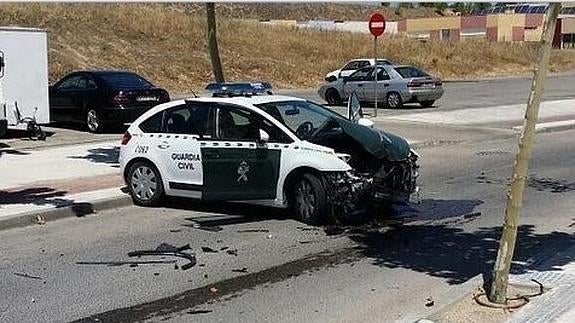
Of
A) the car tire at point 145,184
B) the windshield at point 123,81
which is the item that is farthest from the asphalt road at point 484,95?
the car tire at point 145,184

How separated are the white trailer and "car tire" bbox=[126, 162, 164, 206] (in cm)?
806

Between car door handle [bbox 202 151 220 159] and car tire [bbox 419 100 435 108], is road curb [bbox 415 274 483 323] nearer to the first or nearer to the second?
car door handle [bbox 202 151 220 159]

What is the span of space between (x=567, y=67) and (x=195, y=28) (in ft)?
106

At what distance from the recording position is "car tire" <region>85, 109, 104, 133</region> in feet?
68.6

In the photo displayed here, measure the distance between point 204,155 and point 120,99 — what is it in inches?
426

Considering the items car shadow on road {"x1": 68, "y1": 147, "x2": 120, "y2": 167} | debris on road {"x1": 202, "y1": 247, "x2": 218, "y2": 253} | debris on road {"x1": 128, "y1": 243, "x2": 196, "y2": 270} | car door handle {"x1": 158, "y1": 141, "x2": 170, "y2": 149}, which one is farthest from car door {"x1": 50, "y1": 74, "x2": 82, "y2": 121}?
debris on road {"x1": 202, "y1": 247, "x2": 218, "y2": 253}

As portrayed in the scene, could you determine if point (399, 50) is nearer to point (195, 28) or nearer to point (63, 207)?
point (195, 28)

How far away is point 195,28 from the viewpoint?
52.1 metres

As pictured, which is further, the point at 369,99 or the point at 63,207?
the point at 369,99

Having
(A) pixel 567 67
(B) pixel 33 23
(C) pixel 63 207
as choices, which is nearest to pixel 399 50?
(A) pixel 567 67

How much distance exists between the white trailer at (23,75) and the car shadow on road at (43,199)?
6663 millimetres

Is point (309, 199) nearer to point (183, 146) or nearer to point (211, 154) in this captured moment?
point (211, 154)

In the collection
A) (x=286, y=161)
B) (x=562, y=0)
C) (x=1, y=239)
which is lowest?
(x=1, y=239)

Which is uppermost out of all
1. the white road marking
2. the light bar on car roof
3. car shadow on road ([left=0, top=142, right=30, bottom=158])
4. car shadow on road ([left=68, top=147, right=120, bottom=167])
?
the light bar on car roof
